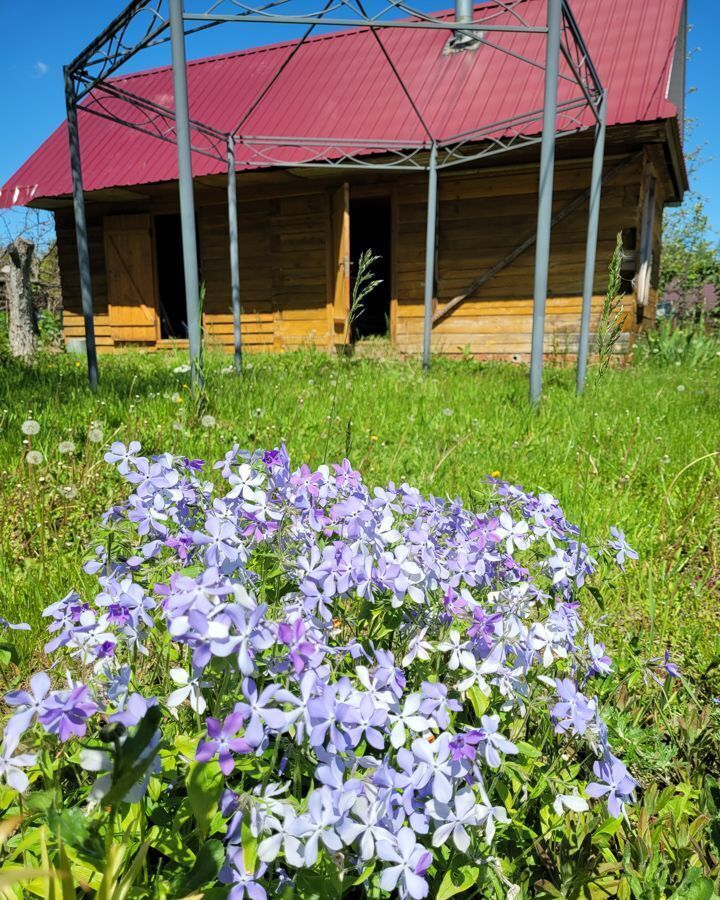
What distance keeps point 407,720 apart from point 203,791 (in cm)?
25

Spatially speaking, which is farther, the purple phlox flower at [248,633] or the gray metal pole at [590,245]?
the gray metal pole at [590,245]

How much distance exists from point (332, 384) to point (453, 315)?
512cm

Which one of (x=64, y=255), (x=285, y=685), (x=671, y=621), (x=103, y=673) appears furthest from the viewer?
(x=64, y=255)

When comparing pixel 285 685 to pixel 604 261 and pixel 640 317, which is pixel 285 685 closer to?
pixel 604 261

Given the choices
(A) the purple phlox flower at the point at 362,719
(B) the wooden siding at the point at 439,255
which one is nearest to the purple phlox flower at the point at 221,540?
(A) the purple phlox flower at the point at 362,719

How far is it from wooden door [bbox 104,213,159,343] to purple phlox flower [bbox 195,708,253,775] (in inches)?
480

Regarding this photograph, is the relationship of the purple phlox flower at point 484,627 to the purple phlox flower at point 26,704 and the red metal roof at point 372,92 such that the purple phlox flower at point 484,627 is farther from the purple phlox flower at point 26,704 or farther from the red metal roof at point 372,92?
the red metal roof at point 372,92

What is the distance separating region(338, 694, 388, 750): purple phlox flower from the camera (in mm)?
680

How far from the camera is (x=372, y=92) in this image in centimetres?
1022

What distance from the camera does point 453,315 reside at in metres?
9.79

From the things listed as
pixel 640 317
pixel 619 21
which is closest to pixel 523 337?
pixel 640 317

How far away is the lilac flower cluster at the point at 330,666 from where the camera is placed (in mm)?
659

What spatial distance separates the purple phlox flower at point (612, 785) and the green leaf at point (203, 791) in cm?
51

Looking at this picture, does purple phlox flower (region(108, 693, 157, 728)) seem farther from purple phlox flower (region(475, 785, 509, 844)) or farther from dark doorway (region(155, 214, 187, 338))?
dark doorway (region(155, 214, 187, 338))
